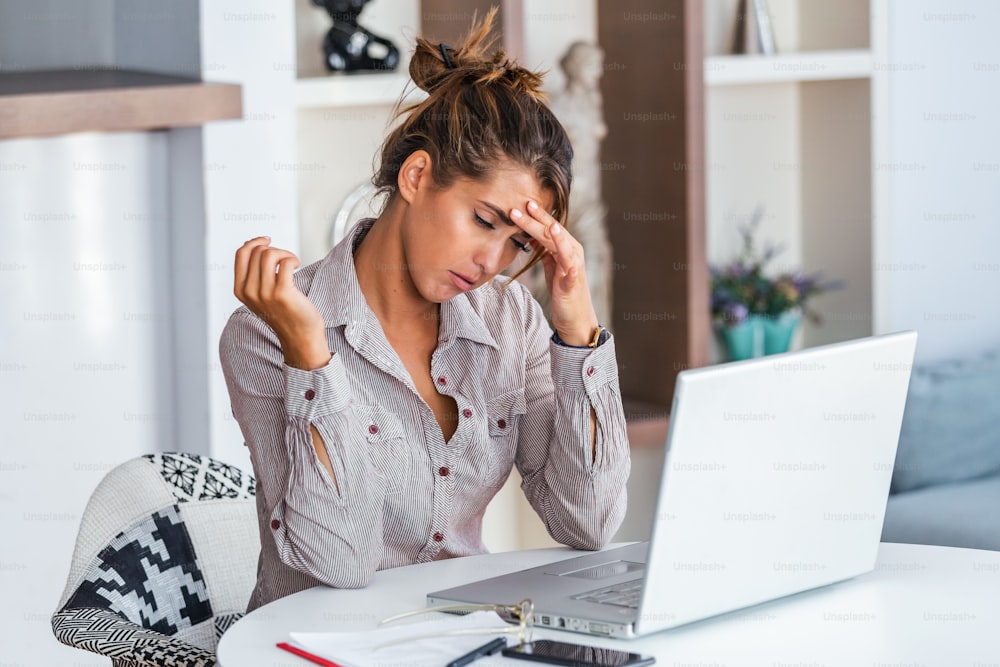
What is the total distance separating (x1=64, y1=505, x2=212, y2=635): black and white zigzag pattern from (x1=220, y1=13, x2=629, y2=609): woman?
0.47 ft

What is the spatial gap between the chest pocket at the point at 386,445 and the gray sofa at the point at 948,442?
183 centimetres

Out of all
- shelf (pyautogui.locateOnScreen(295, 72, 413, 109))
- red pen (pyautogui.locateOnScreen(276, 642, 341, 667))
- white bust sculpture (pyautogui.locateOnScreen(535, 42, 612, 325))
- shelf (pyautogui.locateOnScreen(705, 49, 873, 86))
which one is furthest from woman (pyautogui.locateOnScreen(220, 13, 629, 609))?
shelf (pyautogui.locateOnScreen(705, 49, 873, 86))

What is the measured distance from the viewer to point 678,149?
318cm

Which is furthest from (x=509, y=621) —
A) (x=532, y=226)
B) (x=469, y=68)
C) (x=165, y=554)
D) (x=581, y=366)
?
(x=469, y=68)

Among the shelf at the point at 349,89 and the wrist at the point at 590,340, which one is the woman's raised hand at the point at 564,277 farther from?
the shelf at the point at 349,89

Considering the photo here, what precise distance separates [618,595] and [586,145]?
1.93 m

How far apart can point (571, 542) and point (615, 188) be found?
1.84 metres

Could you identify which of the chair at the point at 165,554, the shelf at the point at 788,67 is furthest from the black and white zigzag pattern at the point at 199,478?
the shelf at the point at 788,67

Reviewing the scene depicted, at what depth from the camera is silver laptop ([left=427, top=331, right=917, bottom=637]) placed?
1205 mm

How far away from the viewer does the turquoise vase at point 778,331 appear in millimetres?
3432

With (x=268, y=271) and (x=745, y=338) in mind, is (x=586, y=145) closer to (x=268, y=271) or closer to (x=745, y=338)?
(x=745, y=338)

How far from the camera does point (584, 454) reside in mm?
1687

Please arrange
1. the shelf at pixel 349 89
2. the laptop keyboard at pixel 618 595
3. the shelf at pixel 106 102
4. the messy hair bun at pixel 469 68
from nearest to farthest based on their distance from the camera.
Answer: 1. the laptop keyboard at pixel 618 595
2. the messy hair bun at pixel 469 68
3. the shelf at pixel 106 102
4. the shelf at pixel 349 89

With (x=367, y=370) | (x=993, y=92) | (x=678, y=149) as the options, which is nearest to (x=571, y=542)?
(x=367, y=370)
